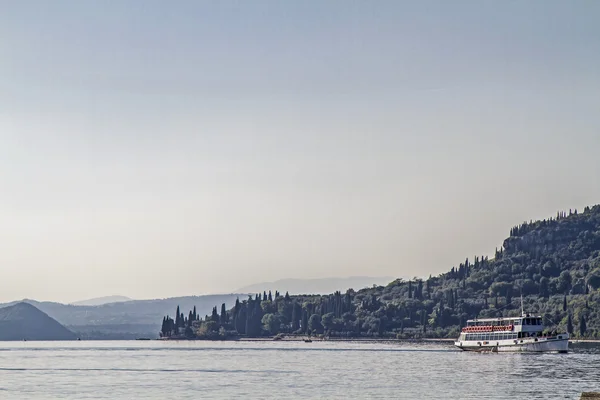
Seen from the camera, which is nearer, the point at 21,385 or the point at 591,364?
the point at 21,385

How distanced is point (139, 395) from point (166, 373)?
43913mm

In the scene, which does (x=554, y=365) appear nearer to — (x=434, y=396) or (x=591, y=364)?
(x=591, y=364)

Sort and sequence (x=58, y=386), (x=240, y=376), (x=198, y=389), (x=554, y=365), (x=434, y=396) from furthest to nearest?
1. (x=554, y=365)
2. (x=240, y=376)
3. (x=58, y=386)
4. (x=198, y=389)
5. (x=434, y=396)

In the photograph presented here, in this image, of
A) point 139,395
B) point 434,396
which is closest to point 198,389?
point 139,395

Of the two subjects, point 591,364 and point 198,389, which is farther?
point 591,364

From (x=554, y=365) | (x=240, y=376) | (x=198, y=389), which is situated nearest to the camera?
(x=198, y=389)

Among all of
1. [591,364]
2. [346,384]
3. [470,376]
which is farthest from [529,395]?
[591,364]

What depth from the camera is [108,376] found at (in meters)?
148

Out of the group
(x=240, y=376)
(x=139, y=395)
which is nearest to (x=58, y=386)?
(x=139, y=395)

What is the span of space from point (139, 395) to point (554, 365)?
303 feet

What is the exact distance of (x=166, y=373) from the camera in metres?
156

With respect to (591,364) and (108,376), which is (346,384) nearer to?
(108,376)

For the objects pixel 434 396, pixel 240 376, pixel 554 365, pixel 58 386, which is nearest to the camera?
pixel 434 396

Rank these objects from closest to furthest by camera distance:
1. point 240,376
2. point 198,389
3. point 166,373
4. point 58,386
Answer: point 198,389 < point 58,386 < point 240,376 < point 166,373
